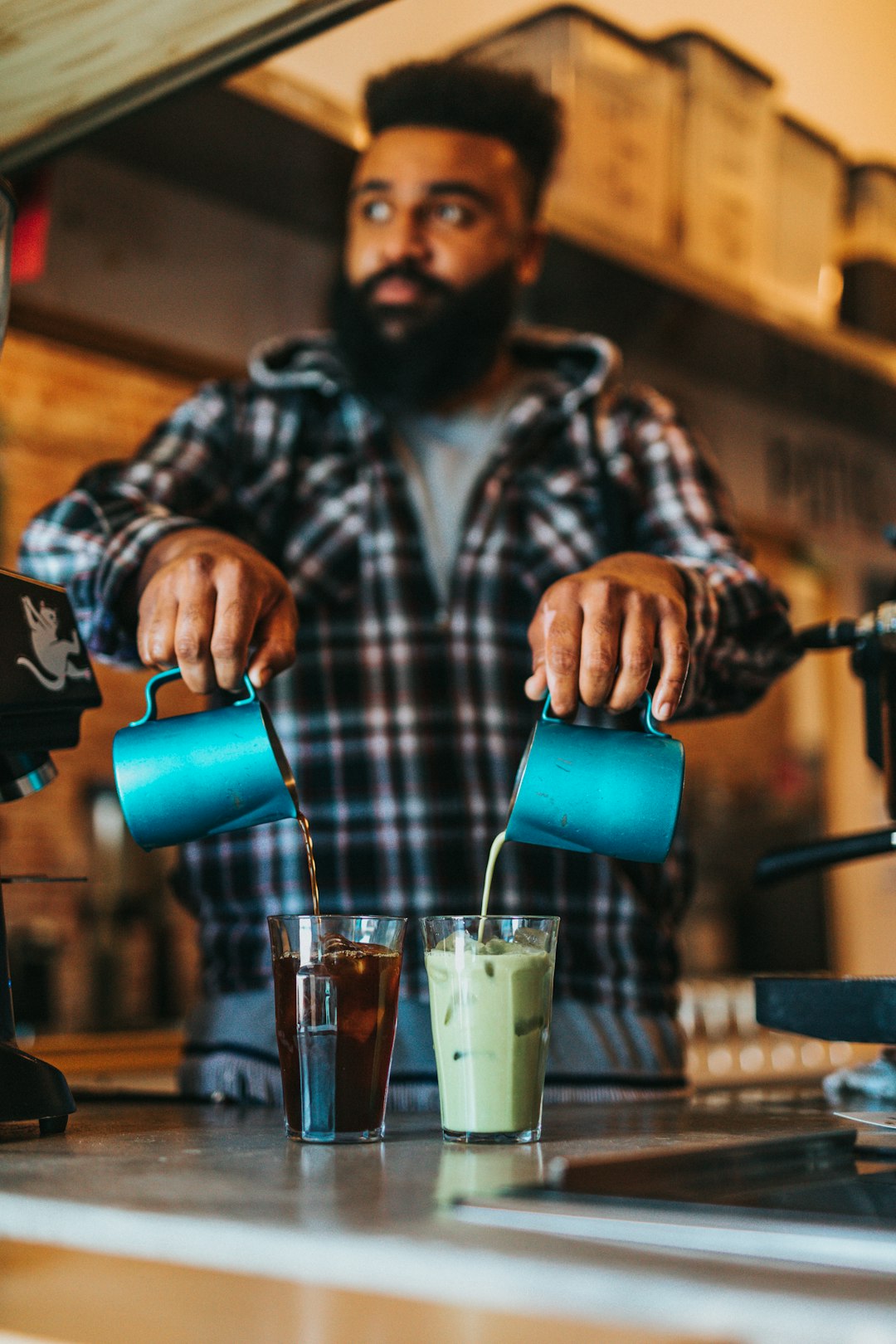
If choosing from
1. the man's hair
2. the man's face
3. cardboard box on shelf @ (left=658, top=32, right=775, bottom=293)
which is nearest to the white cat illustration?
the man's face

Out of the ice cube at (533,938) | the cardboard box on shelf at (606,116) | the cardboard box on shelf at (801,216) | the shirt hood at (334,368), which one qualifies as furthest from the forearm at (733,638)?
the cardboard box on shelf at (801,216)

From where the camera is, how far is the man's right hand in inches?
37.8

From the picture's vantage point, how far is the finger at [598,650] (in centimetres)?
95

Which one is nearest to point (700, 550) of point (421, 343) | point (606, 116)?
point (421, 343)

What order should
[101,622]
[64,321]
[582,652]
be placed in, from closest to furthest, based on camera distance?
1. [582,652]
2. [101,622]
3. [64,321]

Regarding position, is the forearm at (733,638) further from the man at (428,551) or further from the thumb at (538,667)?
the thumb at (538,667)

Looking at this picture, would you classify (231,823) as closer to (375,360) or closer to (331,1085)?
(331,1085)

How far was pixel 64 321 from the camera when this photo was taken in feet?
6.73

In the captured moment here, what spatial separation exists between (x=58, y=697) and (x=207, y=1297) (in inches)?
19.1

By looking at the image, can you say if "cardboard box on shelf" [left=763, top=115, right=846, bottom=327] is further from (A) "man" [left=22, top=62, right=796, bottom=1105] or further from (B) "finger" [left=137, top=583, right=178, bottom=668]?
(B) "finger" [left=137, top=583, right=178, bottom=668]

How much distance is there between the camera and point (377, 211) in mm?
1570

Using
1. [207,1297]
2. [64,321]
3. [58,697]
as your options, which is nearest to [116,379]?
[64,321]

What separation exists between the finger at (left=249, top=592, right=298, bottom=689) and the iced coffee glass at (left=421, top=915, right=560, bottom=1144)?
0.23m

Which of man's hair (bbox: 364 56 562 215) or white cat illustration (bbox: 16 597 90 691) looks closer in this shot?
white cat illustration (bbox: 16 597 90 691)
